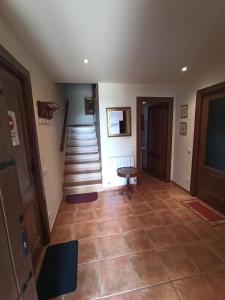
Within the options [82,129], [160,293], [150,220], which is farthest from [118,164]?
[160,293]

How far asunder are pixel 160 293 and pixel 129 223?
1062mm

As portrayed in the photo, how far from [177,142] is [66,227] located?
298 cm

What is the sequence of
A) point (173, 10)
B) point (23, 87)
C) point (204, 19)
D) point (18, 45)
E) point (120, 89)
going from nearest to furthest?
point (173, 10)
point (204, 19)
point (18, 45)
point (23, 87)
point (120, 89)

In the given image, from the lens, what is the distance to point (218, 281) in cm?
154

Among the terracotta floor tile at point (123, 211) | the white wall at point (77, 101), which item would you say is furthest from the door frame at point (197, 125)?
the white wall at point (77, 101)

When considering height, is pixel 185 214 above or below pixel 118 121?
below

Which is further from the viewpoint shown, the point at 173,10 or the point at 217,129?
the point at 217,129

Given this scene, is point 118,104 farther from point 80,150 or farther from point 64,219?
Result: point 64,219

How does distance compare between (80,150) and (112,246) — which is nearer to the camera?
(112,246)

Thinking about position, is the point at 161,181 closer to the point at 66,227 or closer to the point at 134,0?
the point at 66,227

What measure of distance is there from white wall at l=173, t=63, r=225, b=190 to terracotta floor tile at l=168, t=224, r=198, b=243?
1.34 meters

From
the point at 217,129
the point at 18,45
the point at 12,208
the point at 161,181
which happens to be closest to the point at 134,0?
the point at 18,45

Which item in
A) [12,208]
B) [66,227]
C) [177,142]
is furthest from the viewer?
[177,142]

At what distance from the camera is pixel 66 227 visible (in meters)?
2.45
